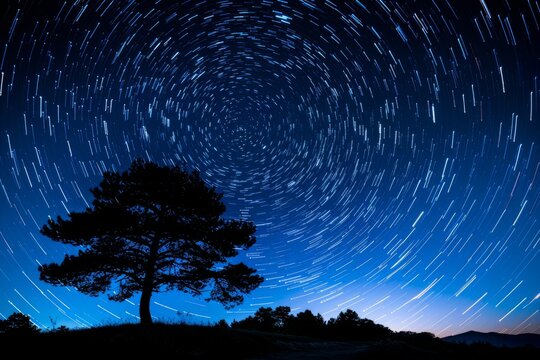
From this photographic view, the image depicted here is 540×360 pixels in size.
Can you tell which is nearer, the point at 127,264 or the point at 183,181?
the point at 127,264

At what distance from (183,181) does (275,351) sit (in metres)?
9.38

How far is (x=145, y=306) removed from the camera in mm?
13742

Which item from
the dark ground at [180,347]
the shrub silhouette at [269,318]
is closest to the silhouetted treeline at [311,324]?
the shrub silhouette at [269,318]

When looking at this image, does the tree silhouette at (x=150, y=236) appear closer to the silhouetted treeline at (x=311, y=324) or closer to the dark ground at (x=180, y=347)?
the dark ground at (x=180, y=347)

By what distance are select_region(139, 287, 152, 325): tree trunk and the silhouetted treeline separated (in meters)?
18.4

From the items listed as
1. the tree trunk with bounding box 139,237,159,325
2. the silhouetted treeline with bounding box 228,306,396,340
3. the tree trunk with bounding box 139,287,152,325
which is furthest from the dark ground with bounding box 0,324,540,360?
the silhouetted treeline with bounding box 228,306,396,340

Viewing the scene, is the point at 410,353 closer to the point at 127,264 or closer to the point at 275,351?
the point at 275,351

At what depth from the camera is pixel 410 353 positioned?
31.0ft

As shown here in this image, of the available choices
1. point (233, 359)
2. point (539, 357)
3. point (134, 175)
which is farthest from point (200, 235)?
point (539, 357)

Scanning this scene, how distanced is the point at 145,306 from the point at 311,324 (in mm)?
25053

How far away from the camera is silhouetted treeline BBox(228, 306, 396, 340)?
95.5ft

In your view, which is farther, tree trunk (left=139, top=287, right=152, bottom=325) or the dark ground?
tree trunk (left=139, top=287, right=152, bottom=325)

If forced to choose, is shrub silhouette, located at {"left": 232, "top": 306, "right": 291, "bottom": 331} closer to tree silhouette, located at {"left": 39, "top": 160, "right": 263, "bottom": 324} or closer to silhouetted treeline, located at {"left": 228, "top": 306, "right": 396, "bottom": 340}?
silhouetted treeline, located at {"left": 228, "top": 306, "right": 396, "bottom": 340}

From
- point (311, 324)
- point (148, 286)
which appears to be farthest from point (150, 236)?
point (311, 324)
